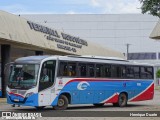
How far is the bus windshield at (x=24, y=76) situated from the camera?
2083 cm

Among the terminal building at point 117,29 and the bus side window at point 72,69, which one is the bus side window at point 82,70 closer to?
the bus side window at point 72,69

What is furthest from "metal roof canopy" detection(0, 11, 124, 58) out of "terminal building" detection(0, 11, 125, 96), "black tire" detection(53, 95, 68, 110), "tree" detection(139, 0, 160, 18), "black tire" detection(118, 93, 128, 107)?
"tree" detection(139, 0, 160, 18)

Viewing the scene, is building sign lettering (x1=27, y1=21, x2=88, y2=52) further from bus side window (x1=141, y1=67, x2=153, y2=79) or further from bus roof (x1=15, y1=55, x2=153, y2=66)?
bus roof (x1=15, y1=55, x2=153, y2=66)

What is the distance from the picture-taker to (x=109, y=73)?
25.4 metres

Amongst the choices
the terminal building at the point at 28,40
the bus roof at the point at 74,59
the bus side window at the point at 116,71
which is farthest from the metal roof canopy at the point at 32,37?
the bus side window at the point at 116,71

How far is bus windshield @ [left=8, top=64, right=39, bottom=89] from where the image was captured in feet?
68.3

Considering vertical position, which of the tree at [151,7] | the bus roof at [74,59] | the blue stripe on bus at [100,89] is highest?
the tree at [151,7]

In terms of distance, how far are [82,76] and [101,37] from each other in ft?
256

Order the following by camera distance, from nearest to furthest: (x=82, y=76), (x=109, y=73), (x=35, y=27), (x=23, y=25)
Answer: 1. (x=82, y=76)
2. (x=109, y=73)
3. (x=23, y=25)
4. (x=35, y=27)

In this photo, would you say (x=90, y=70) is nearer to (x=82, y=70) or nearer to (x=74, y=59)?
(x=82, y=70)

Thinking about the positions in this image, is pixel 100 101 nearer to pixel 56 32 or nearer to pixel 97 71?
pixel 97 71

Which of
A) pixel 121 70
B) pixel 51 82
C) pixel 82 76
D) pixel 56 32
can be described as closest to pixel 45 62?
pixel 51 82

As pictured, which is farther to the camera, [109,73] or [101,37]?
[101,37]

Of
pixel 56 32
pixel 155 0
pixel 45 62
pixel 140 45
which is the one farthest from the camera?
pixel 140 45
